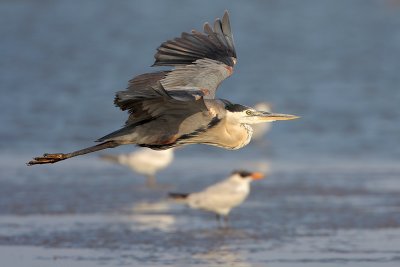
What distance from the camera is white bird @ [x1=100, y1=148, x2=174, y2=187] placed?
11789mm

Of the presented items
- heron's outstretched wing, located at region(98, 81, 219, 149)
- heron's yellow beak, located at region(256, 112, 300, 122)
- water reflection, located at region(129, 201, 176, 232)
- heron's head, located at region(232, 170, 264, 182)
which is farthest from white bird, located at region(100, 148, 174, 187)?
heron's yellow beak, located at region(256, 112, 300, 122)

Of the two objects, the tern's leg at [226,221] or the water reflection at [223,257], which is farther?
the tern's leg at [226,221]

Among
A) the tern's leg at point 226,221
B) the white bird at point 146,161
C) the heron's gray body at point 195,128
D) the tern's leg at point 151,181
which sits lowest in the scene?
the heron's gray body at point 195,128

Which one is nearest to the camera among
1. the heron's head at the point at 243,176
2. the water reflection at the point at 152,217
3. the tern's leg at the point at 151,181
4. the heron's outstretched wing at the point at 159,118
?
the heron's outstretched wing at the point at 159,118

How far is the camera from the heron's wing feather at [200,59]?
22.3 ft

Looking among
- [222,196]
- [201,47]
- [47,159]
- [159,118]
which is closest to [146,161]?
[222,196]

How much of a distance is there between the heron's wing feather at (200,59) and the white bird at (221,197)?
2.77 meters

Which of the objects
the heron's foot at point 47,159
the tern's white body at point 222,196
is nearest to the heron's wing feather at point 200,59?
the heron's foot at point 47,159

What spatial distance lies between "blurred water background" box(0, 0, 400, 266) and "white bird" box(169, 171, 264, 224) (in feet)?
0.64

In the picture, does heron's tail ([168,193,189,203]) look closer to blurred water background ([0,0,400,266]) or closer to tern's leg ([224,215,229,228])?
blurred water background ([0,0,400,266])

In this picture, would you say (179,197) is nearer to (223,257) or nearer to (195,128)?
(223,257)

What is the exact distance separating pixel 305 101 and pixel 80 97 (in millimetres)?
3763

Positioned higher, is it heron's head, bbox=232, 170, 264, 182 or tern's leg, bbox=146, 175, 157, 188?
tern's leg, bbox=146, 175, 157, 188

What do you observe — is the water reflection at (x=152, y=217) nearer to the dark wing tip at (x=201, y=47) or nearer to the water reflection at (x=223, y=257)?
the water reflection at (x=223, y=257)
